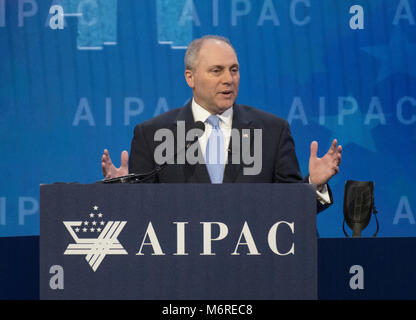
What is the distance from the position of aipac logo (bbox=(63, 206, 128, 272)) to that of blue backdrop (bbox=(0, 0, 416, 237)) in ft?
7.45

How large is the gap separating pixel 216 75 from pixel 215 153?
0.31 meters

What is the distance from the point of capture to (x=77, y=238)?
196cm

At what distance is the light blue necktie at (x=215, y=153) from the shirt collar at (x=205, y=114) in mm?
26

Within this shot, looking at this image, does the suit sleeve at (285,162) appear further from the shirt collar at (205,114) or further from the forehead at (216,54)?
the forehead at (216,54)

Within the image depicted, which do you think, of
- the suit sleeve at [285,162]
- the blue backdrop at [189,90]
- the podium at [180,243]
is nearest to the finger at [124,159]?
the suit sleeve at [285,162]

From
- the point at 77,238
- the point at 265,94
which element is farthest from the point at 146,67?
the point at 77,238

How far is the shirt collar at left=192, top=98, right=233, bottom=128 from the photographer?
2.70 metres

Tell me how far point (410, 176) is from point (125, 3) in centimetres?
211

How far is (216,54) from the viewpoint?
264 centimetres

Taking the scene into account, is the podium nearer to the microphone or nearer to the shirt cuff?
the microphone

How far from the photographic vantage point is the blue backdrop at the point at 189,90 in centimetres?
422

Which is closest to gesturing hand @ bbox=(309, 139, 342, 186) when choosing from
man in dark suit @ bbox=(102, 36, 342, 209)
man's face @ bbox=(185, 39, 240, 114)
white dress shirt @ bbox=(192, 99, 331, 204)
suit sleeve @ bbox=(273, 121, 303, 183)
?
Result: man in dark suit @ bbox=(102, 36, 342, 209)

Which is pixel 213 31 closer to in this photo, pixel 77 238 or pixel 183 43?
pixel 183 43

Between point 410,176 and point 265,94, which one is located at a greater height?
point 265,94
